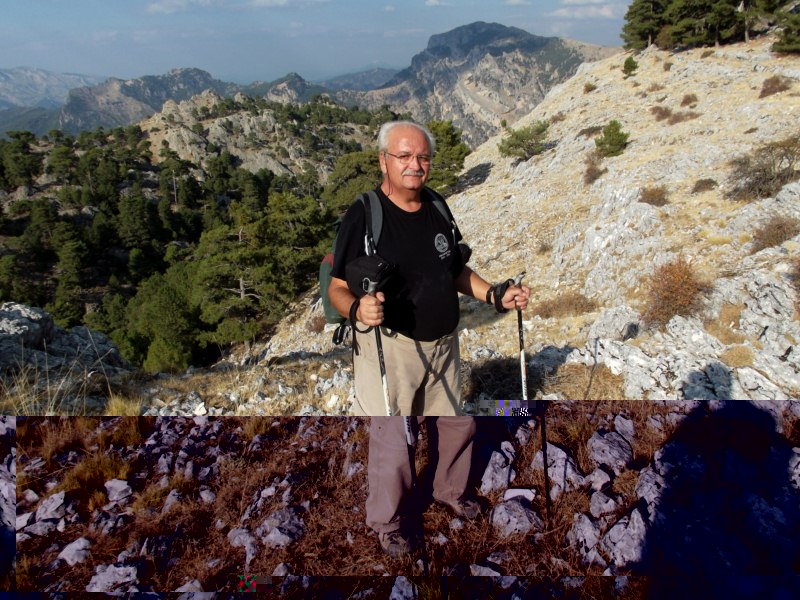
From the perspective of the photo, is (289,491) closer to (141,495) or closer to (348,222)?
(141,495)

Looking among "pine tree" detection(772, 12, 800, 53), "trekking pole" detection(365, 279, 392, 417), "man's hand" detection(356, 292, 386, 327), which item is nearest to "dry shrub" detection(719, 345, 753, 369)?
"trekking pole" detection(365, 279, 392, 417)

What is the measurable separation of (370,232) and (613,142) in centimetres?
2368

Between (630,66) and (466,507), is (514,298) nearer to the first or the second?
(466,507)

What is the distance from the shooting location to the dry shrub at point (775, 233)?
35.8 ft

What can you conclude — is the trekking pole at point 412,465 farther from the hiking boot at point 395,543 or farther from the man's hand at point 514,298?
the man's hand at point 514,298

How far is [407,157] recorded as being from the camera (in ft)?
8.63

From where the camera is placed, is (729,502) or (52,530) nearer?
(729,502)

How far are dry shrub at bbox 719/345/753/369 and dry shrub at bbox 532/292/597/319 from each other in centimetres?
415

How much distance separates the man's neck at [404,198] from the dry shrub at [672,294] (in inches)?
349

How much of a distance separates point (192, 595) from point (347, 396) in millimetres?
4289

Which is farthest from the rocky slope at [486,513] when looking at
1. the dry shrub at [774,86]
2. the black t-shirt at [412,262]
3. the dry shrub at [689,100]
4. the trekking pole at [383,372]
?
the dry shrub at [689,100]

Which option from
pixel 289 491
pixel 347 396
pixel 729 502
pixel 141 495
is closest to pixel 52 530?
pixel 141 495

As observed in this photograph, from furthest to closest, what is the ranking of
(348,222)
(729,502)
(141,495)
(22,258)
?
(22,258) → (348,222) → (141,495) → (729,502)

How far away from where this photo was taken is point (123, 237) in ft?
196
